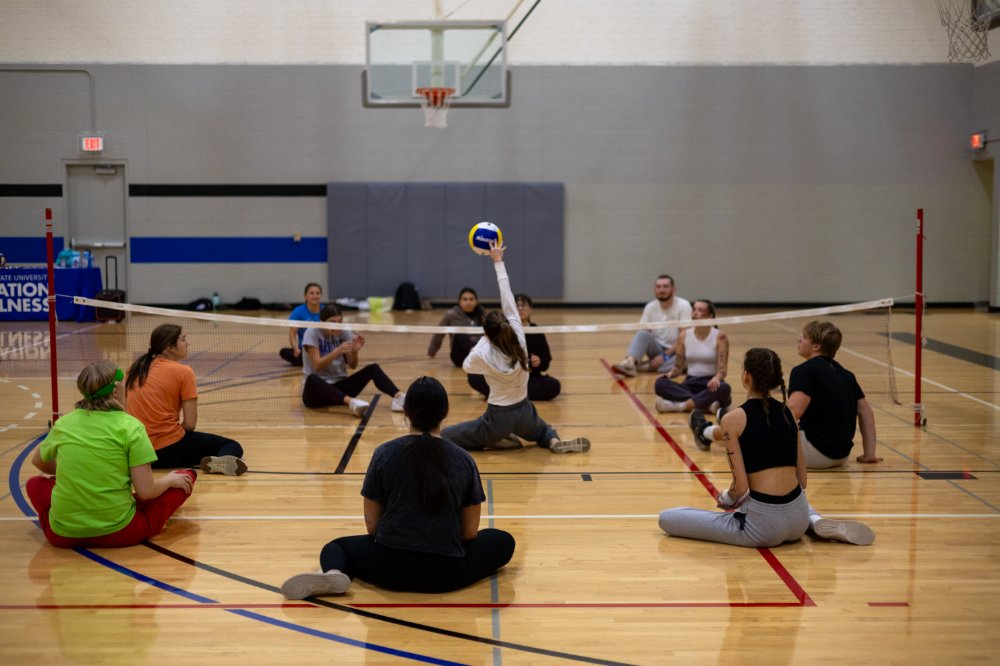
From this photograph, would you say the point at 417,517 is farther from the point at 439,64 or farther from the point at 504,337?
the point at 439,64

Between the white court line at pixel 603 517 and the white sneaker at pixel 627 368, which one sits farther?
the white sneaker at pixel 627 368

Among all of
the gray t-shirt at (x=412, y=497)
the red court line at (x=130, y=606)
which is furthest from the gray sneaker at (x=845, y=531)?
the red court line at (x=130, y=606)

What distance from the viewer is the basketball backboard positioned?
16.9 m

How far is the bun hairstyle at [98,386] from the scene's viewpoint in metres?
6.19

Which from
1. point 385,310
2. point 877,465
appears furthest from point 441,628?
point 385,310

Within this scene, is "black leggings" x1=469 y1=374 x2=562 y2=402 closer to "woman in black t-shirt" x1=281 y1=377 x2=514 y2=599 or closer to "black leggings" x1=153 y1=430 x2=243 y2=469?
"black leggings" x1=153 y1=430 x2=243 y2=469

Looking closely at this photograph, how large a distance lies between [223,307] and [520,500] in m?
15.5

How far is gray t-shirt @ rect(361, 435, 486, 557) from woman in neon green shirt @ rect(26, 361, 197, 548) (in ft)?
5.32

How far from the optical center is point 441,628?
5293 mm

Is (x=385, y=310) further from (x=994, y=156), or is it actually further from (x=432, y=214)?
(x=994, y=156)

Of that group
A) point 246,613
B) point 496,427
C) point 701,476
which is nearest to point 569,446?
point 496,427

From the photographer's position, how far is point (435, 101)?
17.0 m

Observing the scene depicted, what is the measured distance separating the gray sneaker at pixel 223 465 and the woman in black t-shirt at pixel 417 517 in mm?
2703

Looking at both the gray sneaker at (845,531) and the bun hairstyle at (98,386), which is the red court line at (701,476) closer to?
the gray sneaker at (845,531)
